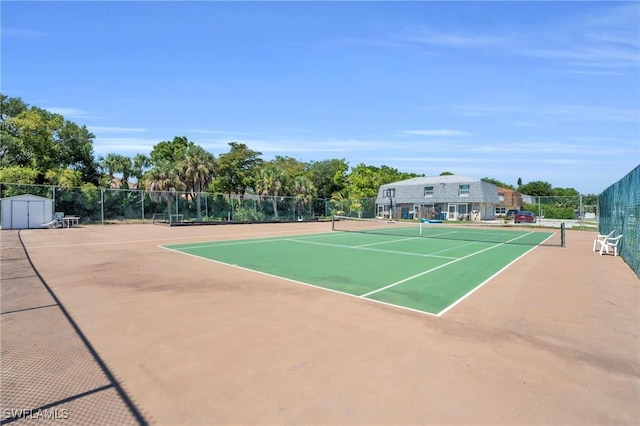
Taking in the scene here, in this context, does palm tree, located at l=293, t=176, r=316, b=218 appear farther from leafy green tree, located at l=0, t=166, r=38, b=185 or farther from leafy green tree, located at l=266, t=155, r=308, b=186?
leafy green tree, located at l=0, t=166, r=38, b=185

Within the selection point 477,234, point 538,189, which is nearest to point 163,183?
point 477,234

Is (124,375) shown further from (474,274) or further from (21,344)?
(474,274)

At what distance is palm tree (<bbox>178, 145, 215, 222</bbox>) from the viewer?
119 feet

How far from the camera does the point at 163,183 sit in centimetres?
3444

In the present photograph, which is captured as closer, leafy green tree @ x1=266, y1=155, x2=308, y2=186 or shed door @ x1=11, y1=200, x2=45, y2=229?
shed door @ x1=11, y1=200, x2=45, y2=229

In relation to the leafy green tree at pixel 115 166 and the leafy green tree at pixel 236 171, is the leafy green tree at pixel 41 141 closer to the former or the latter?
the leafy green tree at pixel 115 166

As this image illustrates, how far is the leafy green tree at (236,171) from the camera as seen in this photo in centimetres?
5025

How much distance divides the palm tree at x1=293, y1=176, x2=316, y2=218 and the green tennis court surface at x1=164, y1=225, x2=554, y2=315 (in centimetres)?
2523

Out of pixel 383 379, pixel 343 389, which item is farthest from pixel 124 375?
pixel 383 379

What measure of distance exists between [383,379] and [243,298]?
165 inches

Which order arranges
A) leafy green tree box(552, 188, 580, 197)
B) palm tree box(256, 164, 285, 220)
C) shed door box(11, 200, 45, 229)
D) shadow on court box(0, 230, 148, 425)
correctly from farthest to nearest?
leafy green tree box(552, 188, 580, 197) → palm tree box(256, 164, 285, 220) → shed door box(11, 200, 45, 229) → shadow on court box(0, 230, 148, 425)

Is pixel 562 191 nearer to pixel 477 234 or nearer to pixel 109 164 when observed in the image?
pixel 477 234

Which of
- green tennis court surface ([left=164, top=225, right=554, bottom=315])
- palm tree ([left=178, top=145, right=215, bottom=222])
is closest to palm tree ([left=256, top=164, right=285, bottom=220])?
palm tree ([left=178, top=145, right=215, bottom=222])

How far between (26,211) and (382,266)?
82.7ft
